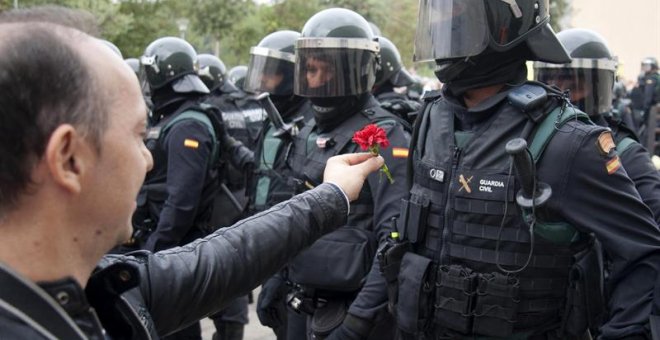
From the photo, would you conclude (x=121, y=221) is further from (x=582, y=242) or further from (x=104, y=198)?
(x=582, y=242)

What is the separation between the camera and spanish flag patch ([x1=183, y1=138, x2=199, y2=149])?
5000 millimetres

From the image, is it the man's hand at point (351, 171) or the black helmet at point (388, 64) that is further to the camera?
the black helmet at point (388, 64)

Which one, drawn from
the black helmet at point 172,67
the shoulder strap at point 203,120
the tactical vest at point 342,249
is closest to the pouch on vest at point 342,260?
the tactical vest at point 342,249

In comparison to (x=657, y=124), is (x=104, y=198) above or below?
above

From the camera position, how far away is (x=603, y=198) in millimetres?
2391

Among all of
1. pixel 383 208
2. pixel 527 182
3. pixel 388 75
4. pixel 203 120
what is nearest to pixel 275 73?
pixel 203 120

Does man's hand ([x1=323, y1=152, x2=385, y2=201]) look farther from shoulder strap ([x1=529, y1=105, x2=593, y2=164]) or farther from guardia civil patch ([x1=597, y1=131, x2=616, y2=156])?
guardia civil patch ([x1=597, y1=131, x2=616, y2=156])

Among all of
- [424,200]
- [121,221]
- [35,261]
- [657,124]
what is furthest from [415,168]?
[657,124]

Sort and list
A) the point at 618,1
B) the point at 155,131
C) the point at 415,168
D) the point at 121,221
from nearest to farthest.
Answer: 1. the point at 121,221
2. the point at 415,168
3. the point at 155,131
4. the point at 618,1

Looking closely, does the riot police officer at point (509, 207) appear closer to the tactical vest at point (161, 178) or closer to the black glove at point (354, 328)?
the black glove at point (354, 328)

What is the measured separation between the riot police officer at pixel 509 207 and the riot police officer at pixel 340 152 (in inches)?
16.1

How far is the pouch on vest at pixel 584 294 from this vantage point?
251cm

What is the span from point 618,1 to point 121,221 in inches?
1557

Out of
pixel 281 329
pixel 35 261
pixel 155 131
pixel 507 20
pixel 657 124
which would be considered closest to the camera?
pixel 35 261
